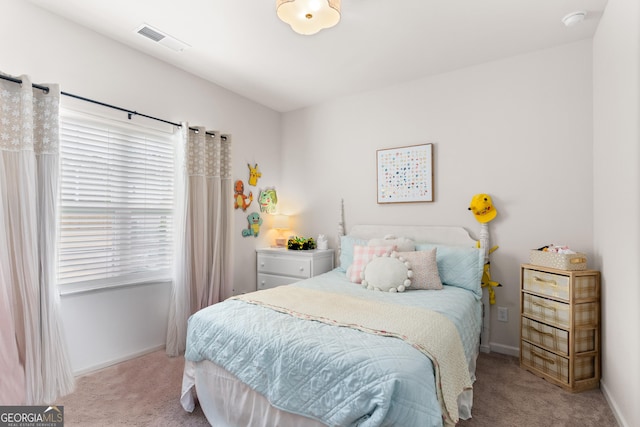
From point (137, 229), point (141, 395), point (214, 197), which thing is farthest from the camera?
point (214, 197)

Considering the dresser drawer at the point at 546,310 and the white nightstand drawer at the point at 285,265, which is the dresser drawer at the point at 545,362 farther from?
the white nightstand drawer at the point at 285,265

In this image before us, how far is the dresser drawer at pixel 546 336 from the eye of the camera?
2.17 metres

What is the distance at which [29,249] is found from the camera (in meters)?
1.98

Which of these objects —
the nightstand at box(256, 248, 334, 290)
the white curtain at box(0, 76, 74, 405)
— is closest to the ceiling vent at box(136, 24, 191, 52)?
the white curtain at box(0, 76, 74, 405)

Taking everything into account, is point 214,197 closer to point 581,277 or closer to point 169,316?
point 169,316

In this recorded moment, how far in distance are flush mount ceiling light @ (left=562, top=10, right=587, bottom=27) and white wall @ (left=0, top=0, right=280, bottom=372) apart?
300 centimetres

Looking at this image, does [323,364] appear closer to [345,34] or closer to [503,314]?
[503,314]

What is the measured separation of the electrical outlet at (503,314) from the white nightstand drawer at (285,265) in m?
1.82

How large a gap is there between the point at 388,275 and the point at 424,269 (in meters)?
0.30

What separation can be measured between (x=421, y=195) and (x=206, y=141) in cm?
220

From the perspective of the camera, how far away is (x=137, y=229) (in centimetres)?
271

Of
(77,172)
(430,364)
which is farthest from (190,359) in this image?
(77,172)

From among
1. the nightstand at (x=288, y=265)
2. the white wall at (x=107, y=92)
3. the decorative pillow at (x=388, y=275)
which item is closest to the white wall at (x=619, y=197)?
the decorative pillow at (x=388, y=275)

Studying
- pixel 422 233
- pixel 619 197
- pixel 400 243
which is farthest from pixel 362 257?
pixel 619 197
